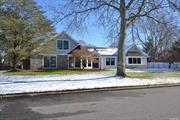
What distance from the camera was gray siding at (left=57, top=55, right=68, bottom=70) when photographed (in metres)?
48.5

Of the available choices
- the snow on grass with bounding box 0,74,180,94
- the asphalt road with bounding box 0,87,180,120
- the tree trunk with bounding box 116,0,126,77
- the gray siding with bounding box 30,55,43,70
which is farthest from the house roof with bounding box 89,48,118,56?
the asphalt road with bounding box 0,87,180,120

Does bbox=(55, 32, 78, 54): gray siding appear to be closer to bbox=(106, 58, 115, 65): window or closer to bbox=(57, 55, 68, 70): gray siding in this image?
bbox=(57, 55, 68, 70): gray siding

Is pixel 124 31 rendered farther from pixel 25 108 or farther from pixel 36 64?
pixel 36 64

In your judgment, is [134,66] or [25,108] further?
[134,66]

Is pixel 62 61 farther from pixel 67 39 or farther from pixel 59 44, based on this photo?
pixel 67 39

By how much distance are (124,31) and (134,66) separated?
31053 mm

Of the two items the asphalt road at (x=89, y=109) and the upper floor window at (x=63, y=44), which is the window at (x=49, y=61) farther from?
the asphalt road at (x=89, y=109)

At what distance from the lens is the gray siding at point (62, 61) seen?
4850cm

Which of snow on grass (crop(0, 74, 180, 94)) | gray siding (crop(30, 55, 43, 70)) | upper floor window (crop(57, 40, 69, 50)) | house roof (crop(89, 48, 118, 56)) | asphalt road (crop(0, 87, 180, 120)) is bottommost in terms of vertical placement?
asphalt road (crop(0, 87, 180, 120))

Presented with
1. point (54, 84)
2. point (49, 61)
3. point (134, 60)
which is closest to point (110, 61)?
point (134, 60)

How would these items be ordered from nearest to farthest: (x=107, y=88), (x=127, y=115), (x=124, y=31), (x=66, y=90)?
(x=127, y=115), (x=66, y=90), (x=107, y=88), (x=124, y=31)

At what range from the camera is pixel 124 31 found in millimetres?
25844

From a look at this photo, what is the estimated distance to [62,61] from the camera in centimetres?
4888

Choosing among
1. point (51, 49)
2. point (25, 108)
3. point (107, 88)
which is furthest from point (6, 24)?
point (25, 108)
